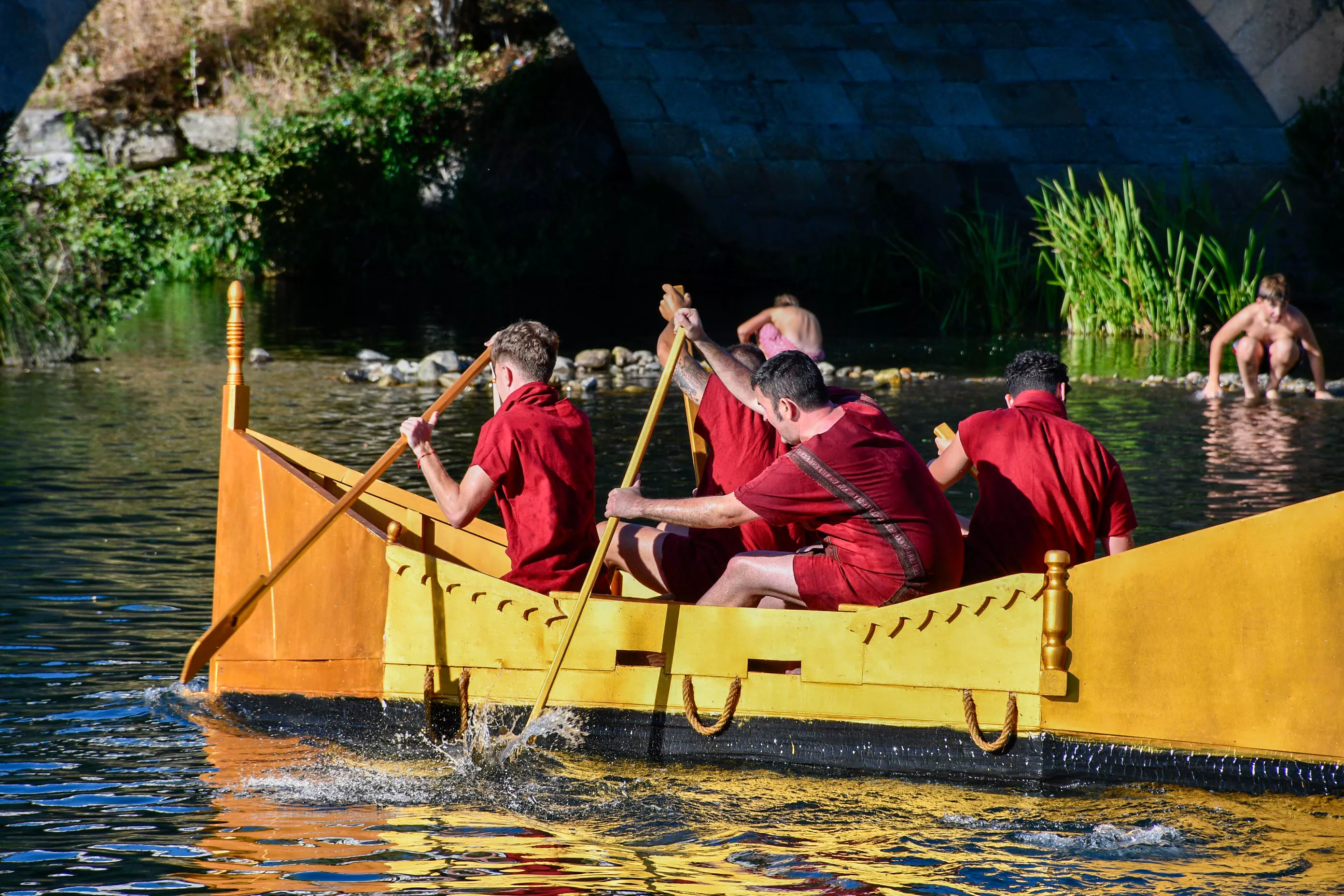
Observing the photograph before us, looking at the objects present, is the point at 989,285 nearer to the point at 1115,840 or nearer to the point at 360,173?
the point at 360,173

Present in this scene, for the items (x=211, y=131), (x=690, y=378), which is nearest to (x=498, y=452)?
(x=690, y=378)

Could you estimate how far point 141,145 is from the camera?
27.8 m

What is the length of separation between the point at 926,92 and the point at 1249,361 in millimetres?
8491

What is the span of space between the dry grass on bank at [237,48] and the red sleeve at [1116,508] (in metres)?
23.5

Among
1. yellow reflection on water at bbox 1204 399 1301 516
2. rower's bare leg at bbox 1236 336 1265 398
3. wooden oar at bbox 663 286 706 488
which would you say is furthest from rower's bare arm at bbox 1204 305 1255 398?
wooden oar at bbox 663 286 706 488

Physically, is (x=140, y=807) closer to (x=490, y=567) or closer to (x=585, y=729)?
(x=585, y=729)

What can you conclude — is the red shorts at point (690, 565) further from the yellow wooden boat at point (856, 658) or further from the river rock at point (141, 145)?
the river rock at point (141, 145)

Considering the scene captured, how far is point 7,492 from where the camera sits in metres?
9.42

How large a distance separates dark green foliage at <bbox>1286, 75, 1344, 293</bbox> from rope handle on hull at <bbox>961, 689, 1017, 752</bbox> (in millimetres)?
13651

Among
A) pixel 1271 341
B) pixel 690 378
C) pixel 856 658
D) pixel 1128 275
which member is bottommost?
pixel 856 658

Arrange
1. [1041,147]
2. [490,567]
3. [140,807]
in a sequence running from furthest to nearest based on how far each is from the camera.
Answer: [1041,147] → [490,567] → [140,807]

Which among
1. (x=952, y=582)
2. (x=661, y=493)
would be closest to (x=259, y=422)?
(x=661, y=493)

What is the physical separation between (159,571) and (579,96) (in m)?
18.7

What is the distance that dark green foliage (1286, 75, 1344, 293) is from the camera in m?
17.1
